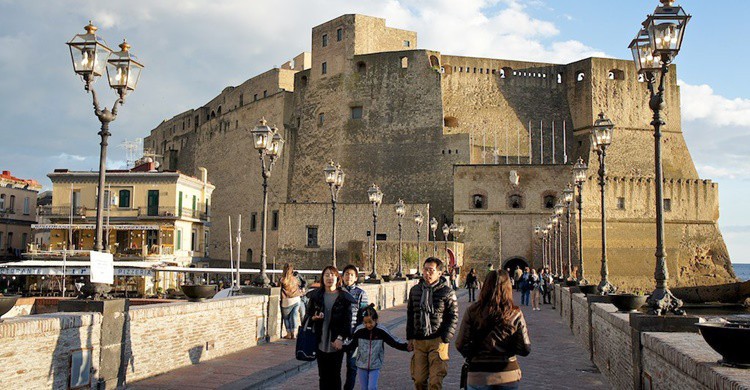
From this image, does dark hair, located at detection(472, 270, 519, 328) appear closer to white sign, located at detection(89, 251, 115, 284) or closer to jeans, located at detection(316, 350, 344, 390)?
jeans, located at detection(316, 350, 344, 390)

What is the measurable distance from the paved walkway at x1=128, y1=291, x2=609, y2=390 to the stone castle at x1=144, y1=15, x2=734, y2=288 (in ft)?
105

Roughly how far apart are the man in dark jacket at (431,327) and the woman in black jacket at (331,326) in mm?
671

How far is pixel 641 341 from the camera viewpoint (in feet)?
22.4

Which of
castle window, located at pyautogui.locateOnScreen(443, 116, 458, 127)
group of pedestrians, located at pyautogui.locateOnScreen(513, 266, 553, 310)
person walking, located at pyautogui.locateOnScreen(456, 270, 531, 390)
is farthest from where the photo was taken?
castle window, located at pyautogui.locateOnScreen(443, 116, 458, 127)

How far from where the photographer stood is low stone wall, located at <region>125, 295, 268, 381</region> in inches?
342

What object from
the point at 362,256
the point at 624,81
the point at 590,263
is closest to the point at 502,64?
the point at 624,81

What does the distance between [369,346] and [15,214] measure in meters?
48.0

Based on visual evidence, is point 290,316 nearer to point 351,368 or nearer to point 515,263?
point 351,368

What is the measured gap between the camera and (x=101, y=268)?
7633mm

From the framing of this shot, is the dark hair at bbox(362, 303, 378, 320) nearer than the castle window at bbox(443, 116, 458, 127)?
Yes

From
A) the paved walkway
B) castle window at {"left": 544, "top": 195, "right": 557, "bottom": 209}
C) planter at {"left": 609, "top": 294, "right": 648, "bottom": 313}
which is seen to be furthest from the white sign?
castle window at {"left": 544, "top": 195, "right": 557, "bottom": 209}

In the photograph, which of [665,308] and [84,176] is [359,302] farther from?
[84,176]

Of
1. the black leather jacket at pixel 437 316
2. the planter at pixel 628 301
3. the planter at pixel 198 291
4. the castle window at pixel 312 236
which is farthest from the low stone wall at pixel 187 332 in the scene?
the castle window at pixel 312 236

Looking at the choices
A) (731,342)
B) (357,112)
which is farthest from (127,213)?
(731,342)
